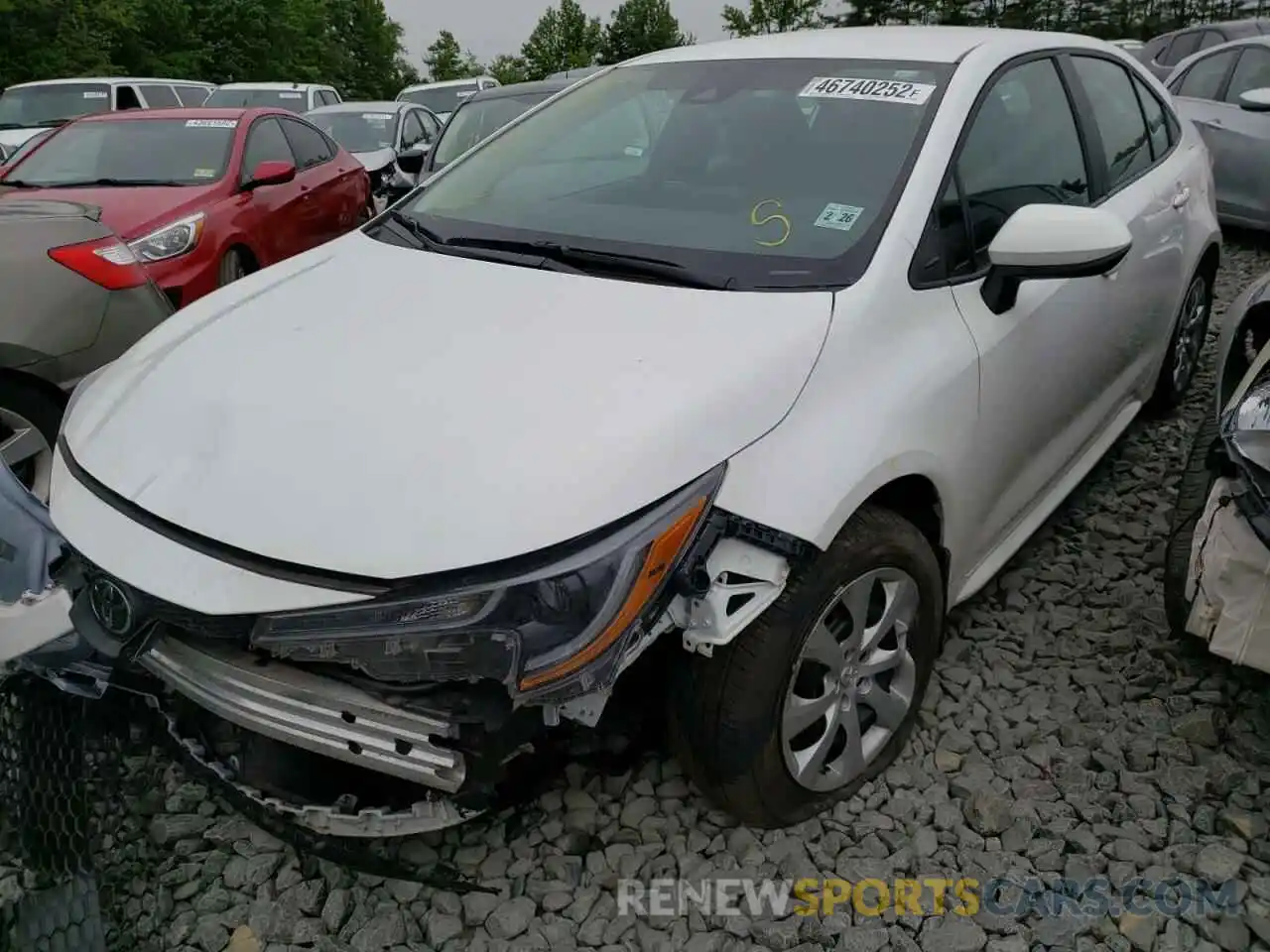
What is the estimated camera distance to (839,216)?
7.50 ft

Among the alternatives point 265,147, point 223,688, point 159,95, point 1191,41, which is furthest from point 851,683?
point 159,95

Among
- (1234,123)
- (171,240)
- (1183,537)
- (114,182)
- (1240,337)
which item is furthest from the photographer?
(1234,123)

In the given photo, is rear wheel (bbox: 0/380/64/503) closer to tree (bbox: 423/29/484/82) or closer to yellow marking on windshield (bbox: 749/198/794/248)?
yellow marking on windshield (bbox: 749/198/794/248)

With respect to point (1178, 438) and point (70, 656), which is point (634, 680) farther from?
point (1178, 438)

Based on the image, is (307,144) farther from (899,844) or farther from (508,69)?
(508,69)

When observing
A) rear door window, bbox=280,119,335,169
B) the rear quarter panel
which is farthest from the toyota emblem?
rear door window, bbox=280,119,335,169

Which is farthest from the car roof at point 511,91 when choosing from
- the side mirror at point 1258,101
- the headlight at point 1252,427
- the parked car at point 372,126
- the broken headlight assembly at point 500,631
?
the broken headlight assembly at point 500,631

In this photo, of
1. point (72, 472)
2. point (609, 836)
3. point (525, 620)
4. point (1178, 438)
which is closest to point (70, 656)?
point (72, 472)

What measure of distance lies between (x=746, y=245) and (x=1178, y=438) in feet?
8.63

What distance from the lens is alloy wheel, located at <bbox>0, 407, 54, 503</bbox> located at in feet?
10.5

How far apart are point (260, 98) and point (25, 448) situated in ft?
39.8

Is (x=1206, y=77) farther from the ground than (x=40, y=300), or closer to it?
farther from the ground

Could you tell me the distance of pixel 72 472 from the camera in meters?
2.00

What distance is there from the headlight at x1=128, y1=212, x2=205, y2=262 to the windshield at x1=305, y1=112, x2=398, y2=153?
5.78m
